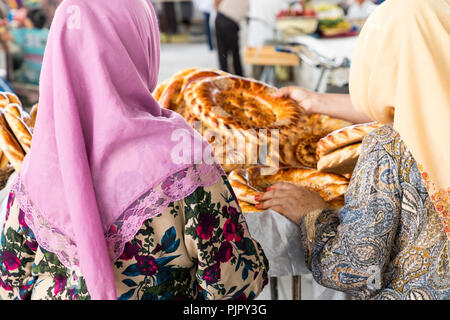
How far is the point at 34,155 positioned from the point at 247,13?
164 inches

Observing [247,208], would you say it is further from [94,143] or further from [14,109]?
[14,109]

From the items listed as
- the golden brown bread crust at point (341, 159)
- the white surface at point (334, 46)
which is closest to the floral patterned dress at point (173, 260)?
the golden brown bread crust at point (341, 159)

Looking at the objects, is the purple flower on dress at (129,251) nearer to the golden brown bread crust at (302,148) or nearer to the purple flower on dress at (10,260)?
the purple flower on dress at (10,260)

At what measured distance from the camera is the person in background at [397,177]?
81cm

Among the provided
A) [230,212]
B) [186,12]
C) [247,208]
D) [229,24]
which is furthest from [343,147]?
[186,12]

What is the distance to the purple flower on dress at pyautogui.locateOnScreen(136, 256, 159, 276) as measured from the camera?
32.1 inches

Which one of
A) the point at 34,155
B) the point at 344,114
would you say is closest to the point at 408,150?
the point at 344,114

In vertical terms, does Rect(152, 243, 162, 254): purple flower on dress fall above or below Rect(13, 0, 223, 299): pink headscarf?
below

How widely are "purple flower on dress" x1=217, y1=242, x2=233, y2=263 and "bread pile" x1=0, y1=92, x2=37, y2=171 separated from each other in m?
0.68

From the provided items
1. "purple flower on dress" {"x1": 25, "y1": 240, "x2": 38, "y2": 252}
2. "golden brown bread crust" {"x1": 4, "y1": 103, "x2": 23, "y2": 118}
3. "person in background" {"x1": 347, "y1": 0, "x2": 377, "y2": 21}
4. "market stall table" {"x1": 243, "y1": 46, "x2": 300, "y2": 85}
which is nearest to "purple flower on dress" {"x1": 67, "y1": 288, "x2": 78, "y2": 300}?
"purple flower on dress" {"x1": 25, "y1": 240, "x2": 38, "y2": 252}

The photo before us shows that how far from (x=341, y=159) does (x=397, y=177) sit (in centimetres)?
29

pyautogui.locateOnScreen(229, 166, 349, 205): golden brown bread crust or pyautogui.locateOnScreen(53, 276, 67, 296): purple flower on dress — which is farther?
pyautogui.locateOnScreen(229, 166, 349, 205): golden brown bread crust

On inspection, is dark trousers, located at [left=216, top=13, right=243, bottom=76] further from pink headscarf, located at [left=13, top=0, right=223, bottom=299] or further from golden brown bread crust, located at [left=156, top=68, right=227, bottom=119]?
pink headscarf, located at [left=13, top=0, right=223, bottom=299]

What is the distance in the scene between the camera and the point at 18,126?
128 cm
